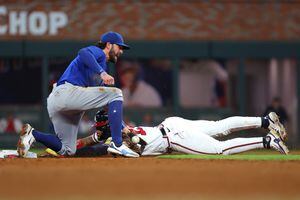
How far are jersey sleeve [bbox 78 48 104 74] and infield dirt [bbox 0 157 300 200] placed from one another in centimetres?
109

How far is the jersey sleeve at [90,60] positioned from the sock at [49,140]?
1.19m

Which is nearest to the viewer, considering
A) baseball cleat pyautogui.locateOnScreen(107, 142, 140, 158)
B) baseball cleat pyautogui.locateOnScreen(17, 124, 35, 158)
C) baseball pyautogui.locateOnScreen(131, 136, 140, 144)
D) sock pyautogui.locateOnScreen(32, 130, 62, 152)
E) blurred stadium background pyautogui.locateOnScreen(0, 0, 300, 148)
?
baseball cleat pyautogui.locateOnScreen(107, 142, 140, 158)

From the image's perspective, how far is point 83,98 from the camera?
1119 centimetres

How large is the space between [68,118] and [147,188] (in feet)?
12.0

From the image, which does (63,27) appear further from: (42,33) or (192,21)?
(192,21)

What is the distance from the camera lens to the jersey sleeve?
10820mm

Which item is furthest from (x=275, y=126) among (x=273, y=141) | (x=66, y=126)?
(x=66, y=126)

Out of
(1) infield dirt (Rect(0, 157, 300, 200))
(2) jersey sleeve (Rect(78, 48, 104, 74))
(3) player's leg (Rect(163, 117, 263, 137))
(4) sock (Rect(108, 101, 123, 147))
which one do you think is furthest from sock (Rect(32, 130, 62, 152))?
(3) player's leg (Rect(163, 117, 263, 137))

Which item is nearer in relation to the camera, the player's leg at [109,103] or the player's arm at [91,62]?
the player's arm at [91,62]

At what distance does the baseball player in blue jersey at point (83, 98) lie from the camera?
11.0m

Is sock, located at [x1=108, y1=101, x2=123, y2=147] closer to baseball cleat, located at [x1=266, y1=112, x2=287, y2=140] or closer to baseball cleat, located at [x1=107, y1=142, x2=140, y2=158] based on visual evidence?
baseball cleat, located at [x1=107, y1=142, x2=140, y2=158]

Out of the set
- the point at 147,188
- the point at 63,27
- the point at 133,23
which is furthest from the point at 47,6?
the point at 147,188

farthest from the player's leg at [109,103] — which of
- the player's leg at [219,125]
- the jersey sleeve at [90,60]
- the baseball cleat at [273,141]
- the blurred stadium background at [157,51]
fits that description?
the blurred stadium background at [157,51]

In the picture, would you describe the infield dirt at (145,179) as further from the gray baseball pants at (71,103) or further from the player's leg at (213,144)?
the gray baseball pants at (71,103)
